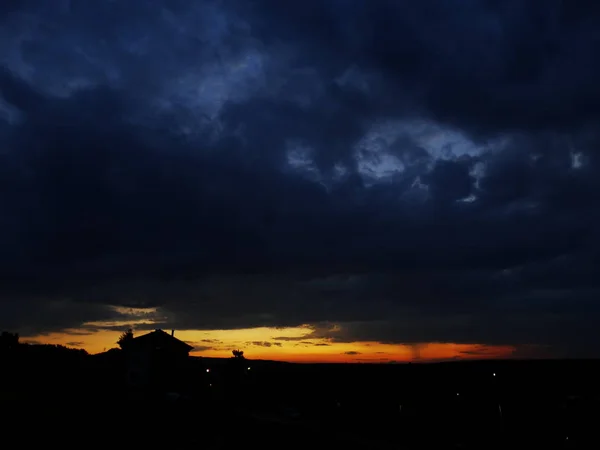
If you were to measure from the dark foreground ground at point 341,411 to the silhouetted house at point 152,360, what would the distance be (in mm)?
5475

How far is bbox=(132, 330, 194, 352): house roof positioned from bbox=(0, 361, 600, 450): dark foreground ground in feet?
25.1

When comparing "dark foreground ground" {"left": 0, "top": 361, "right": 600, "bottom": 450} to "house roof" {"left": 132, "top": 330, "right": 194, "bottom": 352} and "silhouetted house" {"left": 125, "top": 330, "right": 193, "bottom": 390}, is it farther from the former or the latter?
"house roof" {"left": 132, "top": 330, "right": 194, "bottom": 352}

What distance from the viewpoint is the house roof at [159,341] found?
71188mm

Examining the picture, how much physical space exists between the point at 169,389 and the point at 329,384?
2404 cm

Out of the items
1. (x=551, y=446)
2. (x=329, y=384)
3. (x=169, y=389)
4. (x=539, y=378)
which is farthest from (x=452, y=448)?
(x=169, y=389)

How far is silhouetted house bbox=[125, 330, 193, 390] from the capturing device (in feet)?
231

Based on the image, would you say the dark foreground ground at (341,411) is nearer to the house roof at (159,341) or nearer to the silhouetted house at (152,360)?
the silhouetted house at (152,360)

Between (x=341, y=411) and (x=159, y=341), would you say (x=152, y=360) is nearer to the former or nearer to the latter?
(x=159, y=341)

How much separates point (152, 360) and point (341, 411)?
96.2 feet

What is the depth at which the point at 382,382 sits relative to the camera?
70.4 metres

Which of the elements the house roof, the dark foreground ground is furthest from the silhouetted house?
the dark foreground ground

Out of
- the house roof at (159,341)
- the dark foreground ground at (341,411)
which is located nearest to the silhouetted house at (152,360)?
the house roof at (159,341)

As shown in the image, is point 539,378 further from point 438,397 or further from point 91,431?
point 91,431

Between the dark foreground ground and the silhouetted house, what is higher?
the silhouetted house
